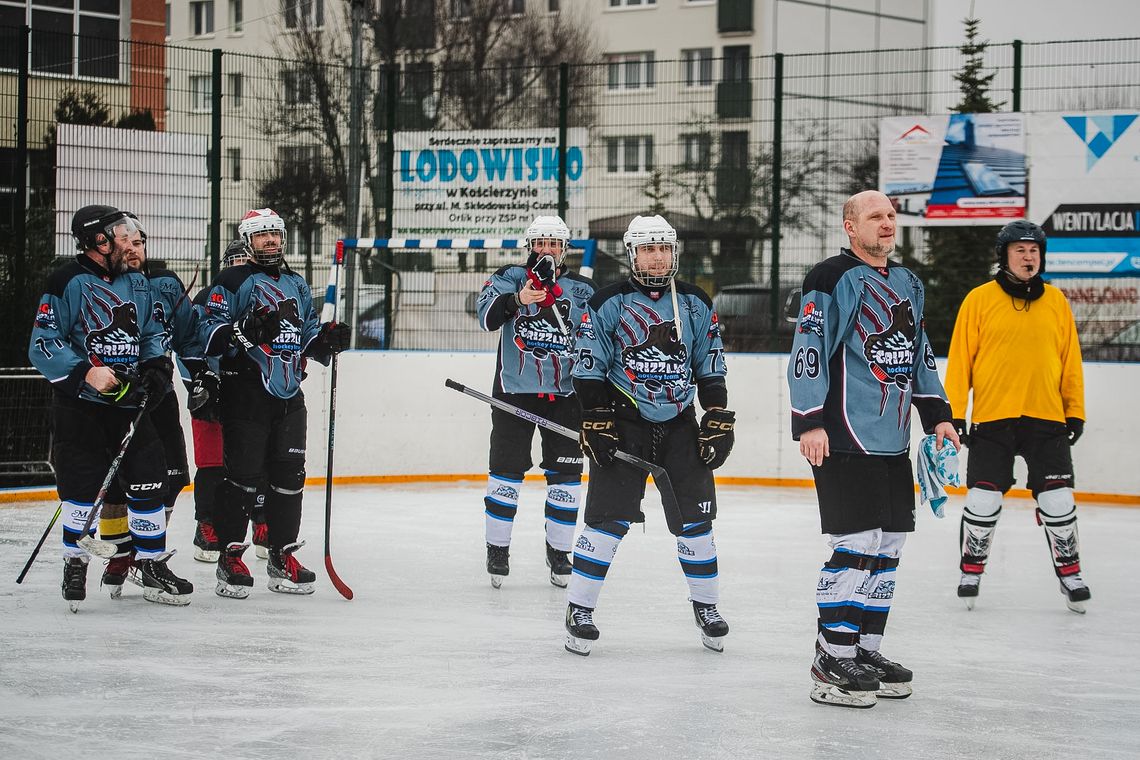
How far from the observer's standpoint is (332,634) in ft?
15.9

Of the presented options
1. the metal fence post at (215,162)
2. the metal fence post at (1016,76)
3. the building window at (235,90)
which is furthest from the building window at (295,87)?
the metal fence post at (1016,76)

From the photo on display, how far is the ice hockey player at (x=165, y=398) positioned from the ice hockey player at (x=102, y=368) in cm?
6

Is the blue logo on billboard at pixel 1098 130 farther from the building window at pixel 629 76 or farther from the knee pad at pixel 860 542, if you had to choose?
the knee pad at pixel 860 542

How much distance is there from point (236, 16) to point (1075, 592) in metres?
26.5

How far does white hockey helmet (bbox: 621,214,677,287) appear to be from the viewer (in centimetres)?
459

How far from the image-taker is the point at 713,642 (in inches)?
181

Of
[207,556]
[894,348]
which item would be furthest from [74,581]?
[894,348]

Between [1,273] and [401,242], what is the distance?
269 cm

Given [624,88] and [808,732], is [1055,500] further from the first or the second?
[624,88]

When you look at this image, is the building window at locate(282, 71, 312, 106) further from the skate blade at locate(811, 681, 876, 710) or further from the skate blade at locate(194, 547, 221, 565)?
the skate blade at locate(811, 681, 876, 710)

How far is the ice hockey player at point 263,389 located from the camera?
5445 millimetres

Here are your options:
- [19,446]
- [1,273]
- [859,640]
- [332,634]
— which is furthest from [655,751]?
[1,273]

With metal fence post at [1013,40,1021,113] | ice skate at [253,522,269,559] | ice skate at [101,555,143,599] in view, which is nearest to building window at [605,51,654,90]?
metal fence post at [1013,40,1021,113]

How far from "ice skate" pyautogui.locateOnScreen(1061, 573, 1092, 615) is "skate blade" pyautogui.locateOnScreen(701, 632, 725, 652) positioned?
164cm
